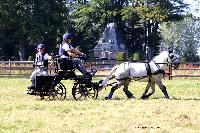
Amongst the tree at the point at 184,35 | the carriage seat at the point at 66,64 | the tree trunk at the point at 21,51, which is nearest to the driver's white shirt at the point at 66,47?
the carriage seat at the point at 66,64

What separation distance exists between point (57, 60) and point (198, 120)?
576 cm

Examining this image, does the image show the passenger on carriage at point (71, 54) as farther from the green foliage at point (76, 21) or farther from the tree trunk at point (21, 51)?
the tree trunk at point (21, 51)

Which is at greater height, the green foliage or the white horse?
the green foliage

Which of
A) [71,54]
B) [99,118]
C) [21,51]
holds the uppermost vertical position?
[21,51]

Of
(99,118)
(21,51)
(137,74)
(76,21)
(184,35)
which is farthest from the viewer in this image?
(184,35)

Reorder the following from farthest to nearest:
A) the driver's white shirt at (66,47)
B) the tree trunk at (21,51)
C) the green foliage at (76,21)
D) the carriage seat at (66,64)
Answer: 1. the tree trunk at (21,51)
2. the green foliage at (76,21)
3. the driver's white shirt at (66,47)
4. the carriage seat at (66,64)

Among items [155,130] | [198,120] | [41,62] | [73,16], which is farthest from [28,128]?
[73,16]

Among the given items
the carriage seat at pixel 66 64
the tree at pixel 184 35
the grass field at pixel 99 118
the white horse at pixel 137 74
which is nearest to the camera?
the grass field at pixel 99 118

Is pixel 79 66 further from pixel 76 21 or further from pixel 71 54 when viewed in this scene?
pixel 76 21

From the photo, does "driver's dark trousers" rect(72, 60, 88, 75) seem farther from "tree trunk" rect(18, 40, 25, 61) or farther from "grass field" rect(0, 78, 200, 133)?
"tree trunk" rect(18, 40, 25, 61)

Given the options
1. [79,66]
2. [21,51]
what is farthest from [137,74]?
[21,51]

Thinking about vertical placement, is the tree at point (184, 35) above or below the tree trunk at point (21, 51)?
above

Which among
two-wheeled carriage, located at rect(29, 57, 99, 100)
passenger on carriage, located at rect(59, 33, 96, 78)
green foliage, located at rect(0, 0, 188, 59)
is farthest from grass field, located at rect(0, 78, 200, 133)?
green foliage, located at rect(0, 0, 188, 59)

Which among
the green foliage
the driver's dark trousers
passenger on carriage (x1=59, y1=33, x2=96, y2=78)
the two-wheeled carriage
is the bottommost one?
the two-wheeled carriage
